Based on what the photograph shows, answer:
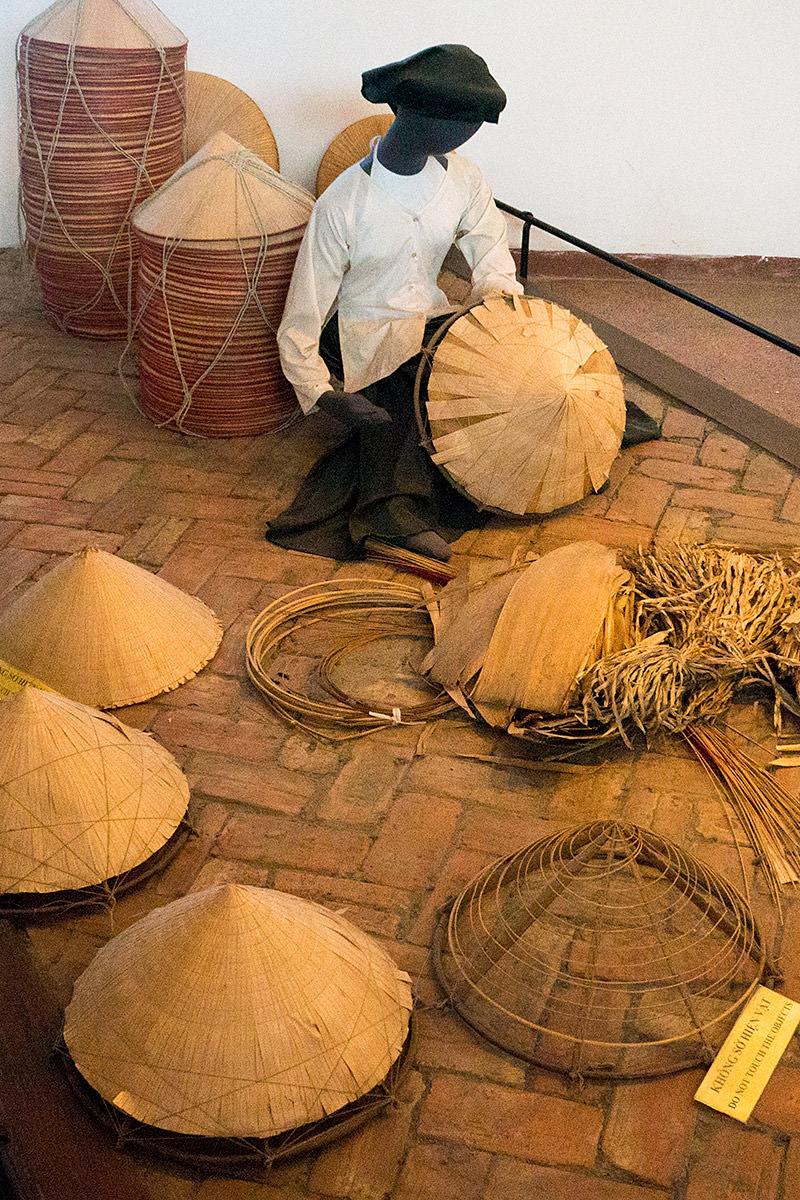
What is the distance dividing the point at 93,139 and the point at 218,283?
1.10 metres

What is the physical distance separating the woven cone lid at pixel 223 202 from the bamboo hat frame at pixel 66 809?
197 centimetres

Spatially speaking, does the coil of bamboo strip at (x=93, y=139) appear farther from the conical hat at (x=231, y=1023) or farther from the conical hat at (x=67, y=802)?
the conical hat at (x=231, y=1023)

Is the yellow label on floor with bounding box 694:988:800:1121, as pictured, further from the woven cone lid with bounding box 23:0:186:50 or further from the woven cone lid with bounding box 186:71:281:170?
the woven cone lid with bounding box 186:71:281:170

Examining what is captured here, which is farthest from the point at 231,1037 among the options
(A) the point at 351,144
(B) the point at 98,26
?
(A) the point at 351,144

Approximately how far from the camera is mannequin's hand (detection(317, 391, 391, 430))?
371cm

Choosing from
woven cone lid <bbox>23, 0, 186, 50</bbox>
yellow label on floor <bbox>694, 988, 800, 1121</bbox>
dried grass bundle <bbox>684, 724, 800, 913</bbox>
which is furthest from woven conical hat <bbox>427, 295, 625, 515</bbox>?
woven cone lid <bbox>23, 0, 186, 50</bbox>

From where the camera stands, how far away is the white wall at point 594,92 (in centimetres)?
505

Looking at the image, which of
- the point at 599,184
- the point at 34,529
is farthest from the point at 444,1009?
the point at 599,184

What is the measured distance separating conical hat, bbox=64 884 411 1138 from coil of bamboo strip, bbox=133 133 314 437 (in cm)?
241

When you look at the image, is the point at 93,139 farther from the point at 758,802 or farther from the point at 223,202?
the point at 758,802

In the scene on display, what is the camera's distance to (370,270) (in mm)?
3768

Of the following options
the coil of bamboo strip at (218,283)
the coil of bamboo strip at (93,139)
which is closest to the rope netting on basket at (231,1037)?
the coil of bamboo strip at (218,283)

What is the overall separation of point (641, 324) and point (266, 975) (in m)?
3.74

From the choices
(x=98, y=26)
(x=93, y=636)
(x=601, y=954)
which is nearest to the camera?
(x=601, y=954)
